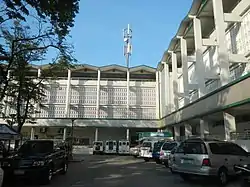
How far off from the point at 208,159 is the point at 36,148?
7.11 m

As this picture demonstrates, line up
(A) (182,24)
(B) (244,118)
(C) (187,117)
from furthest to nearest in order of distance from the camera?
(A) (182,24) → (C) (187,117) → (B) (244,118)

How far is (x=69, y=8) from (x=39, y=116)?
40523 millimetres

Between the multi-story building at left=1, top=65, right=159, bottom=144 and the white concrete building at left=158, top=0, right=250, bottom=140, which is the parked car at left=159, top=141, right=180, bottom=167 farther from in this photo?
the multi-story building at left=1, top=65, right=159, bottom=144

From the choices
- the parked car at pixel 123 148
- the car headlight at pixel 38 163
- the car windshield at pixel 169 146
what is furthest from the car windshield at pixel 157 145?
the parked car at pixel 123 148

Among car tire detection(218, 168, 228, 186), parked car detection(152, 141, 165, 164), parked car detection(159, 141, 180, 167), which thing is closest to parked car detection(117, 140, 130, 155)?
parked car detection(152, 141, 165, 164)

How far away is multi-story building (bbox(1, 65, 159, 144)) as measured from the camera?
47.3 metres

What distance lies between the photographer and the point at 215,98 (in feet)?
67.7

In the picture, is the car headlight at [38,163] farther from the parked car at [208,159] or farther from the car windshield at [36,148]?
the parked car at [208,159]

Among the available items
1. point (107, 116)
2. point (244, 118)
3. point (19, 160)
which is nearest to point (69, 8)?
point (19, 160)

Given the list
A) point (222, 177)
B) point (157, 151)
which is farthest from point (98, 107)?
point (222, 177)

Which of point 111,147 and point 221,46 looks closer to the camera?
point 221,46

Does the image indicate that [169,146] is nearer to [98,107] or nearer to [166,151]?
[166,151]

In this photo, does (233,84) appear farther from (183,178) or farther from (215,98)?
(183,178)

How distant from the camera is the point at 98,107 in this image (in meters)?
48.5
